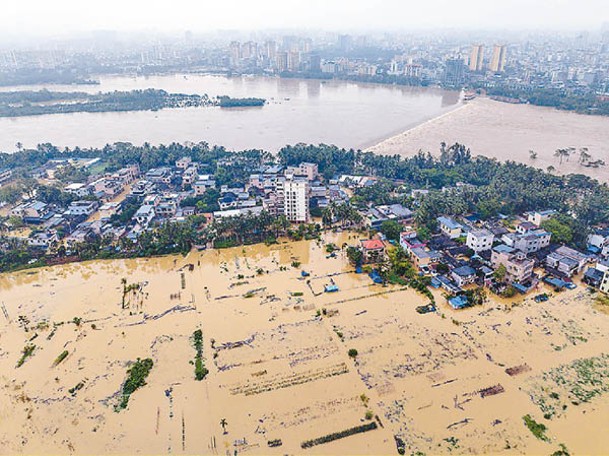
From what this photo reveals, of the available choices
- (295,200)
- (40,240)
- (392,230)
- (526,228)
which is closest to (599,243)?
(526,228)

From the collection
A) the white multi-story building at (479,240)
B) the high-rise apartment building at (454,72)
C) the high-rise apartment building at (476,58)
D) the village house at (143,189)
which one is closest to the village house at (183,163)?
the village house at (143,189)

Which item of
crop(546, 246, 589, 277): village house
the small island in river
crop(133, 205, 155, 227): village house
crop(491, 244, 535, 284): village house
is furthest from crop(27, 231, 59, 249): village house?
the small island in river

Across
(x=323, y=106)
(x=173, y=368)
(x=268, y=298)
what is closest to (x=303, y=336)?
(x=268, y=298)

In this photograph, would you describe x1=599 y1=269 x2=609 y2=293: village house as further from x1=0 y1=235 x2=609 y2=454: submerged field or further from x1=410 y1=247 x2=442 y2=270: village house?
x1=410 y1=247 x2=442 y2=270: village house

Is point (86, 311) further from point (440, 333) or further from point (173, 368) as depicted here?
point (440, 333)

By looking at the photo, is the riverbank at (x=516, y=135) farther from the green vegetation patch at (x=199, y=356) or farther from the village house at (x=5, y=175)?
the village house at (x=5, y=175)
